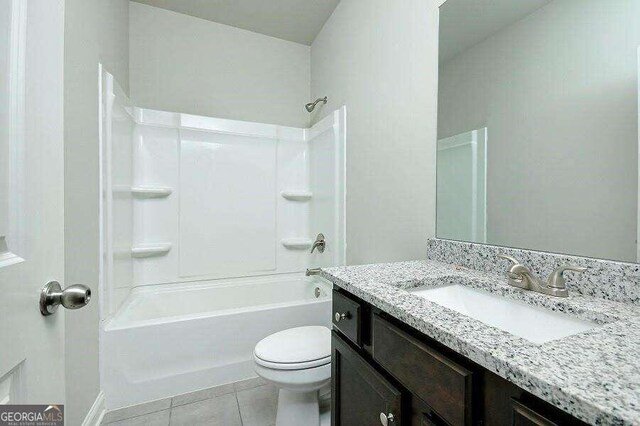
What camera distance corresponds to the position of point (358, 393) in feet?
2.83

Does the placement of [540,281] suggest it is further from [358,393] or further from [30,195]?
[30,195]

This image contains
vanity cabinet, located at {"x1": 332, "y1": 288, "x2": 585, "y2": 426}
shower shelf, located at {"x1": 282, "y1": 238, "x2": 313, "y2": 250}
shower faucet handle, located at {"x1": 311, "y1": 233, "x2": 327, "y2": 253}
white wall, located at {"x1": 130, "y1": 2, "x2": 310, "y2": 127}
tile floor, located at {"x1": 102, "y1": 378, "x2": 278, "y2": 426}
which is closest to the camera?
vanity cabinet, located at {"x1": 332, "y1": 288, "x2": 585, "y2": 426}

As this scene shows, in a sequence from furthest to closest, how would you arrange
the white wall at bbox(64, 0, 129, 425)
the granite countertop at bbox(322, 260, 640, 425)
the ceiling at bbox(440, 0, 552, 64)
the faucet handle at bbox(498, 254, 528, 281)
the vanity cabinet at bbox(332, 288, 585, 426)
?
the white wall at bbox(64, 0, 129, 425), the ceiling at bbox(440, 0, 552, 64), the faucet handle at bbox(498, 254, 528, 281), the vanity cabinet at bbox(332, 288, 585, 426), the granite countertop at bbox(322, 260, 640, 425)

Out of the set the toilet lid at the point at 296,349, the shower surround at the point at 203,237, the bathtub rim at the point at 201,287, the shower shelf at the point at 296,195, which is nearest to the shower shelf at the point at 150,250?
the shower surround at the point at 203,237

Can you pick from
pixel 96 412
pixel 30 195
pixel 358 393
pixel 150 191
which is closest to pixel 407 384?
pixel 358 393

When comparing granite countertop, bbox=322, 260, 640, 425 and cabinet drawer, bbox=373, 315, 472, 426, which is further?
cabinet drawer, bbox=373, 315, 472, 426

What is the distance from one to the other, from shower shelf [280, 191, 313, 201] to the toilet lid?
1404 millimetres

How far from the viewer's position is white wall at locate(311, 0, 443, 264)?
134 centimetres

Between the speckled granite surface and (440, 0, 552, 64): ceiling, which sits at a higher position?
(440, 0, 552, 64): ceiling

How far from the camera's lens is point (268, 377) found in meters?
1.27

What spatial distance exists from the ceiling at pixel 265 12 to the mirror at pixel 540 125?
1413 millimetres

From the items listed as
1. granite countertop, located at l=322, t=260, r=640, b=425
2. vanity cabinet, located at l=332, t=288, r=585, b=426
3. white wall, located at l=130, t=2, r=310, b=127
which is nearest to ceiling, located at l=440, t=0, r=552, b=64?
granite countertop, located at l=322, t=260, r=640, b=425

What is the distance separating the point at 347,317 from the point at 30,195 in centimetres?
81

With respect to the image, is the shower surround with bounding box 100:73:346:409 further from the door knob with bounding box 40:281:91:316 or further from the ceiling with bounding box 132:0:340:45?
the door knob with bounding box 40:281:91:316
